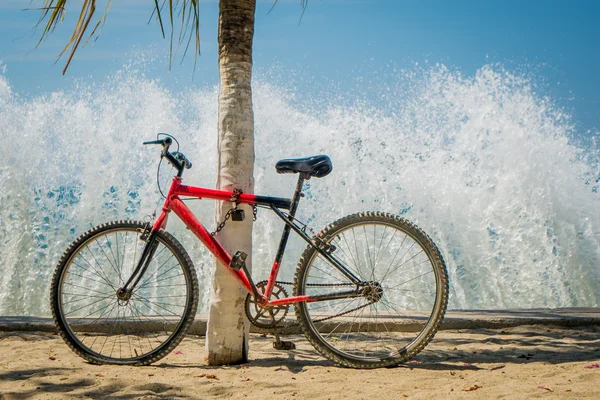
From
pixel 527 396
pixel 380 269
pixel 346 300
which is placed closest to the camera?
pixel 527 396

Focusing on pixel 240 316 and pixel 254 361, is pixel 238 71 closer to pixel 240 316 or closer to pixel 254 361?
pixel 240 316

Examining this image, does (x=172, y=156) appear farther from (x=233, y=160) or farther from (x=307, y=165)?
(x=307, y=165)

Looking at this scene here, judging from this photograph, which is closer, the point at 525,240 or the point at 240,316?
the point at 240,316

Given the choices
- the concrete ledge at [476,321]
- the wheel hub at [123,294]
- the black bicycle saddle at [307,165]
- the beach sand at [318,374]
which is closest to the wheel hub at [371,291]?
the beach sand at [318,374]

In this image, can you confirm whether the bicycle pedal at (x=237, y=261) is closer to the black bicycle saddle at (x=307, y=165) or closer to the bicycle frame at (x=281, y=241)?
the bicycle frame at (x=281, y=241)

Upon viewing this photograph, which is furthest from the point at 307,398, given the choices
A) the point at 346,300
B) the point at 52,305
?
the point at 52,305

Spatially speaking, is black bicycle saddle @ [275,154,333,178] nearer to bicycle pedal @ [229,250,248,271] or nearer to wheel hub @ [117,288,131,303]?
bicycle pedal @ [229,250,248,271]

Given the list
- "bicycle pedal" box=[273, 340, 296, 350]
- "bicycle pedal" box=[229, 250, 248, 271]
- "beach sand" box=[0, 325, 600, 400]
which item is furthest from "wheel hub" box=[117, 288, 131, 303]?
"bicycle pedal" box=[273, 340, 296, 350]

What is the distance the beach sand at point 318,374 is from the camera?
A: 130 inches

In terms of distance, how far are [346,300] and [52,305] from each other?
6.28 feet

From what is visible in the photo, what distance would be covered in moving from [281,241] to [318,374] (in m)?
0.82

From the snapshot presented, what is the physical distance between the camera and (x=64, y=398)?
3266 mm

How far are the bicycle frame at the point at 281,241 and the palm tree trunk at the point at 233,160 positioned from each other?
12 centimetres

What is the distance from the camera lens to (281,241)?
3906 mm
